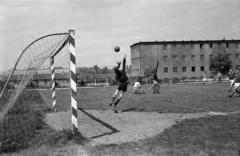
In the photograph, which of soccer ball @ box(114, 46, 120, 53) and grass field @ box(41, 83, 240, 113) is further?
grass field @ box(41, 83, 240, 113)

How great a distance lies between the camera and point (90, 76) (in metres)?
75.8

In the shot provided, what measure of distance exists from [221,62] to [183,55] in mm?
10482

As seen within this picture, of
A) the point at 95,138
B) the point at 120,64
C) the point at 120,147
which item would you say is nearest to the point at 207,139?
the point at 120,147

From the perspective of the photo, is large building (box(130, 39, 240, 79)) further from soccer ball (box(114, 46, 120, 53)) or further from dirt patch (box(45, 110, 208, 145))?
dirt patch (box(45, 110, 208, 145))

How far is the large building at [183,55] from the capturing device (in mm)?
80250

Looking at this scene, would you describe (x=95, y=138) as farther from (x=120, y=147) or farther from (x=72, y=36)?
(x=72, y=36)

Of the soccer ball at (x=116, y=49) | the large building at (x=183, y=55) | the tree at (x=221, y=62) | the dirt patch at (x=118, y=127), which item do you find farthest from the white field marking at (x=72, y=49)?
the tree at (x=221, y=62)

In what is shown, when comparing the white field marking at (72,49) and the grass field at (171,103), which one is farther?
the grass field at (171,103)

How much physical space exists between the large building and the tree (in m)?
2.65

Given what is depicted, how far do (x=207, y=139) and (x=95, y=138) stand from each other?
8.52 ft

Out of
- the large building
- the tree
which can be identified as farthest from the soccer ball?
the tree

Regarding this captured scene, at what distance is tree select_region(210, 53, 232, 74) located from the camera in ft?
259

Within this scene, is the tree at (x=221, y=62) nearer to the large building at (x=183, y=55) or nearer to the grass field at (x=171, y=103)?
the large building at (x=183, y=55)

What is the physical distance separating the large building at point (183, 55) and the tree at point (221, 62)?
8.68 ft
